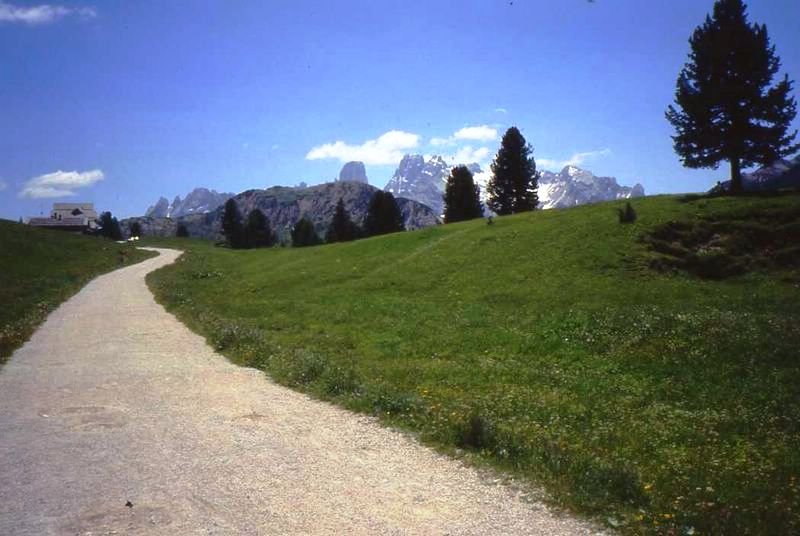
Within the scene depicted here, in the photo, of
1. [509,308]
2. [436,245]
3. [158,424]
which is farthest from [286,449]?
[436,245]

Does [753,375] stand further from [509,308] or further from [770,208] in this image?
[770,208]

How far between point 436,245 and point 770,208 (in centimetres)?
2564

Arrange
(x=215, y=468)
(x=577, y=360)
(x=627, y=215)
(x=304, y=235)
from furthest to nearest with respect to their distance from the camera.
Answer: (x=304, y=235) < (x=627, y=215) < (x=577, y=360) < (x=215, y=468)

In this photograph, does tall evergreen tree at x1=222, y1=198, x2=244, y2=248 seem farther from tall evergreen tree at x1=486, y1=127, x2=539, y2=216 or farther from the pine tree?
the pine tree

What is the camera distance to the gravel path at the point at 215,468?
801 cm

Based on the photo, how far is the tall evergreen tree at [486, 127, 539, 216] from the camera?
298ft

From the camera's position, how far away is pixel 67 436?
460 inches

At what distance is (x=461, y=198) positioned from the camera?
341 ft

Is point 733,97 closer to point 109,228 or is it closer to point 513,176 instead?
point 513,176

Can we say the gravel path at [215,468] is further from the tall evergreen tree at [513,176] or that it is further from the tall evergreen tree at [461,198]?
the tall evergreen tree at [461,198]

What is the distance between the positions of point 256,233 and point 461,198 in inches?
2696

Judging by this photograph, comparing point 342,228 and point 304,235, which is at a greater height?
point 342,228

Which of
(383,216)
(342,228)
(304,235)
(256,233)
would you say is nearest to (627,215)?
(383,216)

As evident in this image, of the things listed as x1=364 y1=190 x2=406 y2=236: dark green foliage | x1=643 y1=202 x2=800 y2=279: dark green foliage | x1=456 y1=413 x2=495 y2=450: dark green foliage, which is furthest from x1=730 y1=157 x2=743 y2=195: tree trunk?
x1=364 y1=190 x2=406 y2=236: dark green foliage
